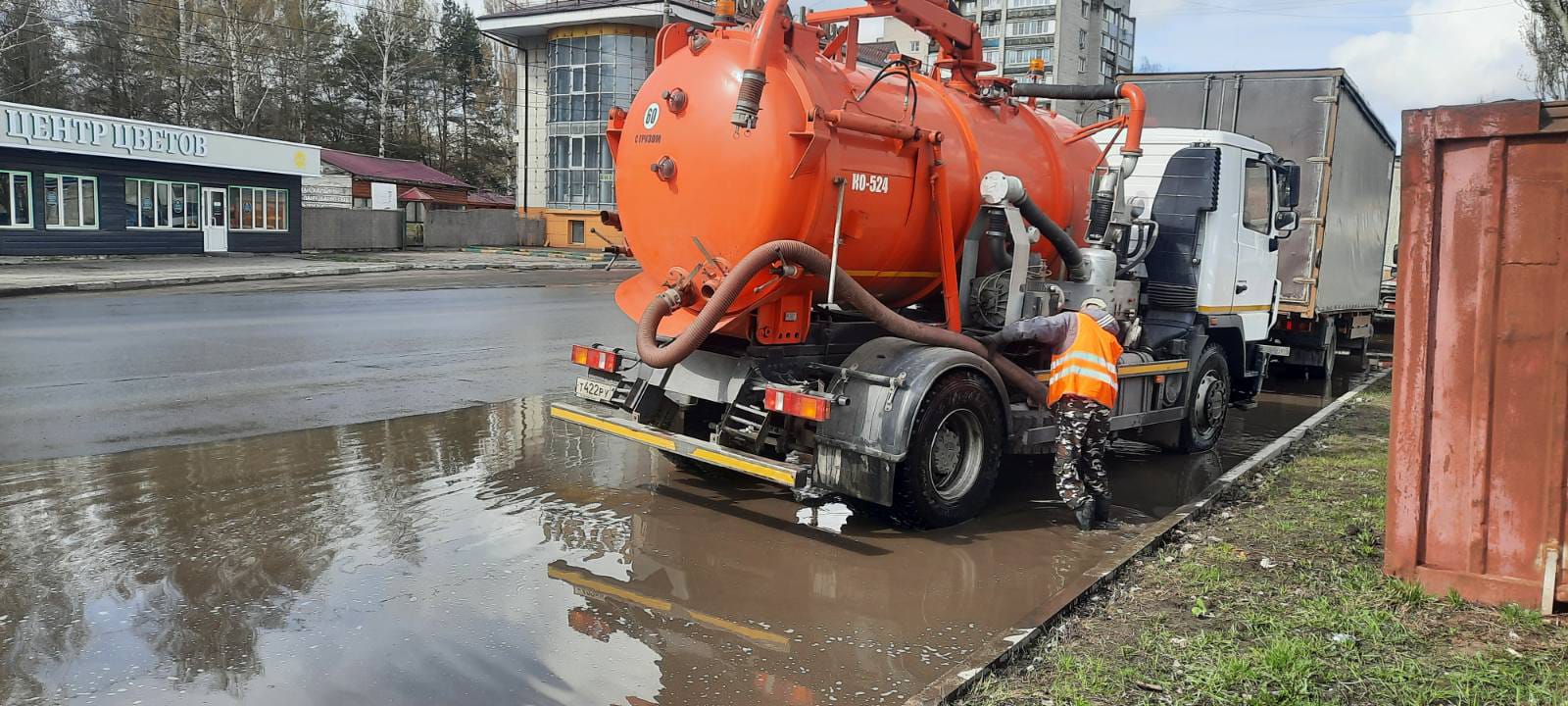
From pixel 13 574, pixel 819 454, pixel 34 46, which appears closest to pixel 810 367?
pixel 819 454

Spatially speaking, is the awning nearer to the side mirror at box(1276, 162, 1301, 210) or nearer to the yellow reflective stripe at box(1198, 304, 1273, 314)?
the yellow reflective stripe at box(1198, 304, 1273, 314)

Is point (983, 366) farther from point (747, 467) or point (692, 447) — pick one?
point (692, 447)

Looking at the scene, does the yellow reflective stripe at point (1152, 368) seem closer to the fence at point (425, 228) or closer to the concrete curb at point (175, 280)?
the concrete curb at point (175, 280)

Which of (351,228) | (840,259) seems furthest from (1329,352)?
(351,228)

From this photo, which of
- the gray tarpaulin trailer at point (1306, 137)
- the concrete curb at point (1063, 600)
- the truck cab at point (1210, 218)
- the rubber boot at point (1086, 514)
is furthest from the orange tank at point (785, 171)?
the gray tarpaulin trailer at point (1306, 137)

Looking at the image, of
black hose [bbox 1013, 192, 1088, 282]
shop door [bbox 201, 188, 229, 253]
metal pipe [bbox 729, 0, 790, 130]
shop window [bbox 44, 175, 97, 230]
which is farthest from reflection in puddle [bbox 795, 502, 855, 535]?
shop door [bbox 201, 188, 229, 253]

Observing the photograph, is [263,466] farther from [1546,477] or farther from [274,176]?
[274,176]

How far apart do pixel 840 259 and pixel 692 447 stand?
4.67 feet

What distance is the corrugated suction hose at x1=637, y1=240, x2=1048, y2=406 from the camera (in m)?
6.05

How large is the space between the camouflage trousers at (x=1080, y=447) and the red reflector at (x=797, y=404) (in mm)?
1609

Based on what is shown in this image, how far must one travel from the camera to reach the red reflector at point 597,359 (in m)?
7.30

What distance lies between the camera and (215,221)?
102ft

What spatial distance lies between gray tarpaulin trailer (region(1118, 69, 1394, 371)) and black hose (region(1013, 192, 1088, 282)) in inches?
139

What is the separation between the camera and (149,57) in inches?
1785
